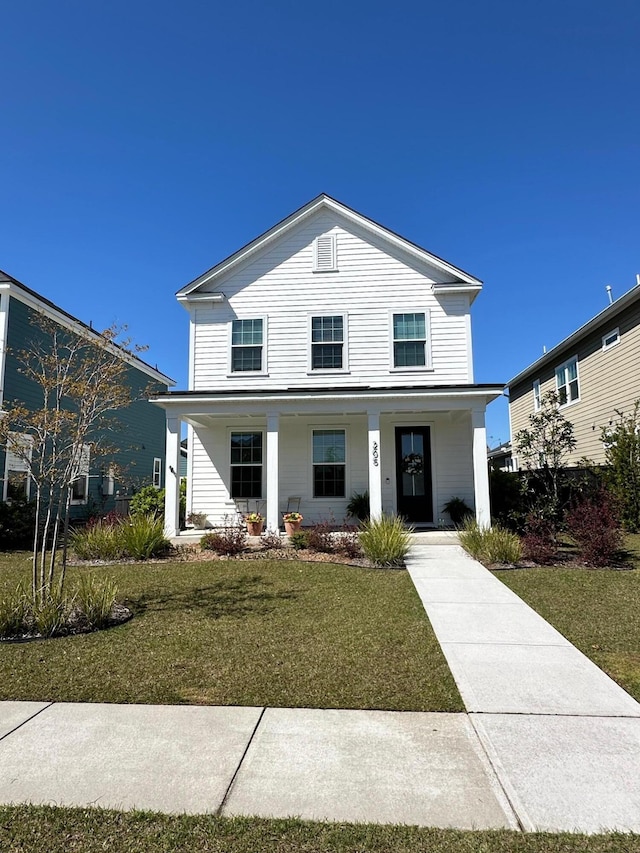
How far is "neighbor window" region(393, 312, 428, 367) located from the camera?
13.5 metres

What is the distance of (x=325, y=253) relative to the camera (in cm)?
1412

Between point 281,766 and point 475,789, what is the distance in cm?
108

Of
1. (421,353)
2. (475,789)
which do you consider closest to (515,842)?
(475,789)

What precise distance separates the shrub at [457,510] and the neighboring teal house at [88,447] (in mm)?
8076

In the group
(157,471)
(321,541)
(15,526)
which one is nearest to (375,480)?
(321,541)

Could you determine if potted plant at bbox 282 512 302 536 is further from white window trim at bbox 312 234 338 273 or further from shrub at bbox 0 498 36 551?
white window trim at bbox 312 234 338 273

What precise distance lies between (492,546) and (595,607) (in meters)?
2.76

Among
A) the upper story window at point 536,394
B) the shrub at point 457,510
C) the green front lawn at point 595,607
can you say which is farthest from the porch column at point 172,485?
the upper story window at point 536,394

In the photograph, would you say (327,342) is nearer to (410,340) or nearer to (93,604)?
(410,340)

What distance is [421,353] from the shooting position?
13.5 m

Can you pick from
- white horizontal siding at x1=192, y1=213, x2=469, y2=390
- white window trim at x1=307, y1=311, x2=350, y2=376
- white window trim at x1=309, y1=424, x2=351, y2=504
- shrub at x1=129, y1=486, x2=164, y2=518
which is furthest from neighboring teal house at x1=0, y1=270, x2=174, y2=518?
white window trim at x1=309, y1=424, x2=351, y2=504

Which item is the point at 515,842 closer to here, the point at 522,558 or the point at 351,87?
the point at 522,558

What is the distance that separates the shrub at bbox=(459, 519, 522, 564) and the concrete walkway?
4.75 metres

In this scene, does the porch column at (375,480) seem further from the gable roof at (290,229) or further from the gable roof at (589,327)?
the gable roof at (589,327)
